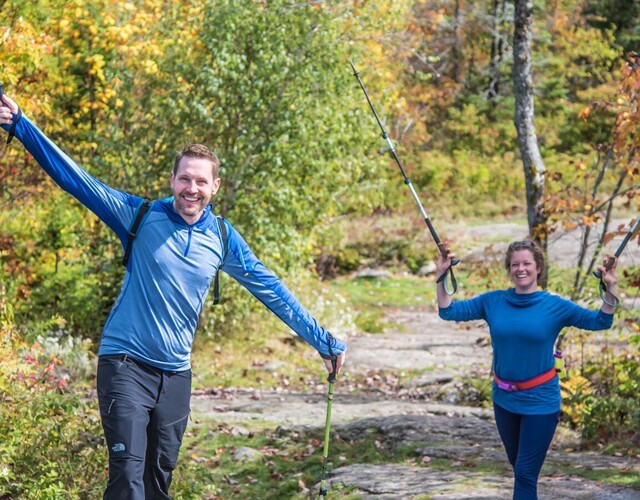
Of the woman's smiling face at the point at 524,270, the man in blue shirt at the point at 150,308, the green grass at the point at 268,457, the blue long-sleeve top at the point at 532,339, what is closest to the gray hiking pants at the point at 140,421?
the man in blue shirt at the point at 150,308

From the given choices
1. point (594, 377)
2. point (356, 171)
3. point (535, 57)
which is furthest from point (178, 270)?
point (535, 57)

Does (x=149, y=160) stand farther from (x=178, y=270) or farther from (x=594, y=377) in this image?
(x=178, y=270)

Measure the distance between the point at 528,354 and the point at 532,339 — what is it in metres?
0.09

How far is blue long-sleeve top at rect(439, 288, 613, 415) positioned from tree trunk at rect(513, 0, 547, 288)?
16.5 ft

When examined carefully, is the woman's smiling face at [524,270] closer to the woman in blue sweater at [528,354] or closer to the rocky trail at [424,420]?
the woman in blue sweater at [528,354]

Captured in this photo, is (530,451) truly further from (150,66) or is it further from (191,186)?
(150,66)

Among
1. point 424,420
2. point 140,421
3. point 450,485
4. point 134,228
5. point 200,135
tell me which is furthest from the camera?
point 200,135

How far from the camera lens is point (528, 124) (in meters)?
10.7

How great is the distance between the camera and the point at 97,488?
232 inches

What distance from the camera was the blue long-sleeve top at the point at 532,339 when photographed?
542 cm

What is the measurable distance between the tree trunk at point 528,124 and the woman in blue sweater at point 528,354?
5.02 metres

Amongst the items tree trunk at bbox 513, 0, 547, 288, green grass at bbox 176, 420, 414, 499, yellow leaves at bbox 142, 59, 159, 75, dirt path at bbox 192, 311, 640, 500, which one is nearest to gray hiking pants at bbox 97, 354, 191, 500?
green grass at bbox 176, 420, 414, 499

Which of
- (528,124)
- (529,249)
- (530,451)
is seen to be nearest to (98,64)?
(528,124)

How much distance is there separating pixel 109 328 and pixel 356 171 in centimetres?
967
